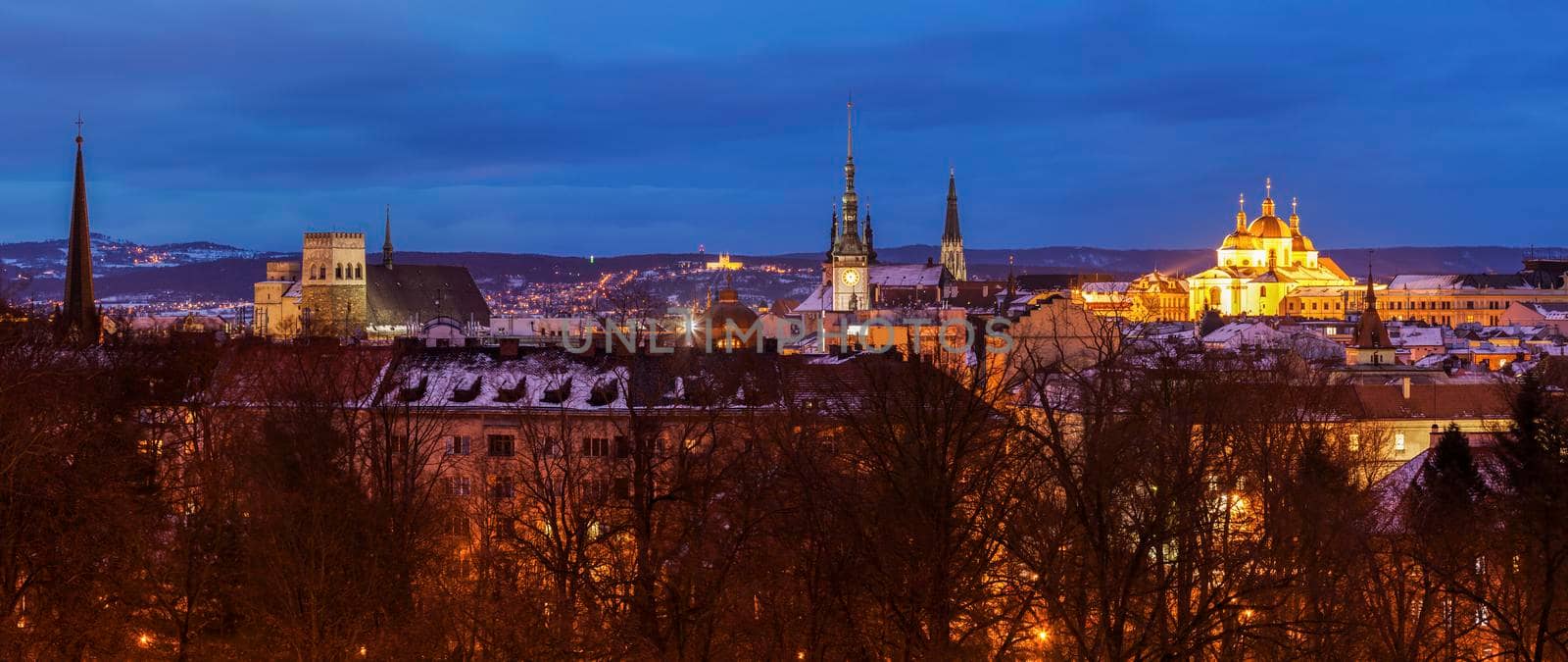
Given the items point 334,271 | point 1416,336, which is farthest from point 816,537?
point 334,271

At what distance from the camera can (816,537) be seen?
85.6 feet

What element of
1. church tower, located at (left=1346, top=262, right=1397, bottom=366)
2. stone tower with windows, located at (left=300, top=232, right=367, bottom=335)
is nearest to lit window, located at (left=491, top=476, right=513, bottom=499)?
church tower, located at (left=1346, top=262, right=1397, bottom=366)

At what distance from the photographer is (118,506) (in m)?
30.4

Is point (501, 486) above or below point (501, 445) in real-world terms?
below

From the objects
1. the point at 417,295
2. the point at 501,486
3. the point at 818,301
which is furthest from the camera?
the point at 818,301

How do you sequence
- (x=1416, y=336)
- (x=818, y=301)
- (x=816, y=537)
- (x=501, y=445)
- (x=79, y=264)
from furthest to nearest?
(x=818, y=301)
(x=1416, y=336)
(x=79, y=264)
(x=501, y=445)
(x=816, y=537)

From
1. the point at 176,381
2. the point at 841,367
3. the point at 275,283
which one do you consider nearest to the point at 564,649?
the point at 841,367

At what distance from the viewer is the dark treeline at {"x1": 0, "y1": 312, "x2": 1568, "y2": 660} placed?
77.4ft

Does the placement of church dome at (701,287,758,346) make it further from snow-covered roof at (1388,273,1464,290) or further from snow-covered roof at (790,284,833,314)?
snow-covered roof at (1388,273,1464,290)

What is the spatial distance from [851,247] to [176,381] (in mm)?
124448

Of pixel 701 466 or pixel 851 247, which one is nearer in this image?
pixel 701 466

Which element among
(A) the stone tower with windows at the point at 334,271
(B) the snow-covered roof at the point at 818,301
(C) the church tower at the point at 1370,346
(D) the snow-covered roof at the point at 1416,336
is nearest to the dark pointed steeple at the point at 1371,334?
(C) the church tower at the point at 1370,346

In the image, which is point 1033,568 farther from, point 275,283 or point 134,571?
point 275,283

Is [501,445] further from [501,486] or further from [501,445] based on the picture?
[501,486]
